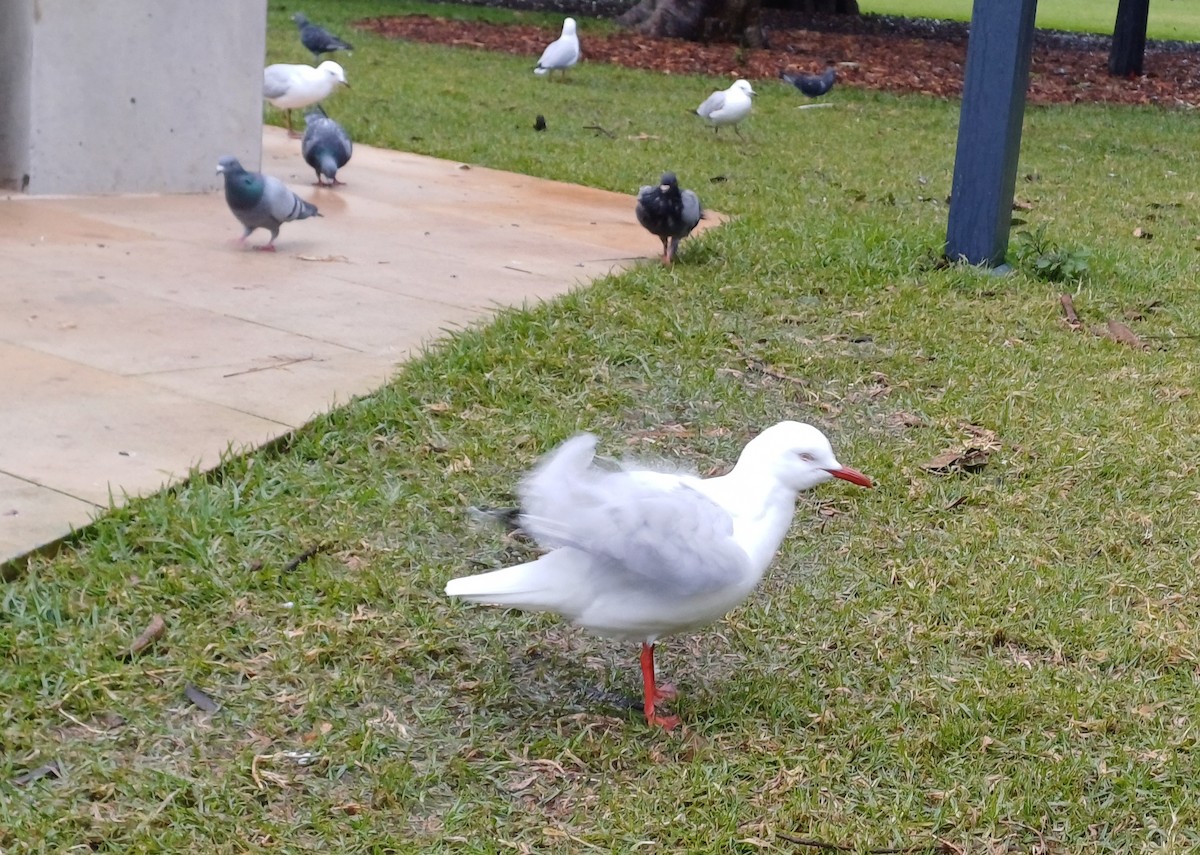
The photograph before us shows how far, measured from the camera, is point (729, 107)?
39.1 feet

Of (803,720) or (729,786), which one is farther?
(803,720)

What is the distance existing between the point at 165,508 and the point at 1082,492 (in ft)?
9.64

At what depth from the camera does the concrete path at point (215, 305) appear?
4191mm

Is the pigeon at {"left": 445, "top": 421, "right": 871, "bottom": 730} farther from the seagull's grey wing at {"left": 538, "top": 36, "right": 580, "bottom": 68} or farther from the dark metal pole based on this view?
the seagull's grey wing at {"left": 538, "top": 36, "right": 580, "bottom": 68}

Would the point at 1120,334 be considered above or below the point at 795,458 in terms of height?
below

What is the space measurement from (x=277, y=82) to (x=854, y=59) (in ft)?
38.3

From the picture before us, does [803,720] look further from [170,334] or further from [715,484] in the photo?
[170,334]

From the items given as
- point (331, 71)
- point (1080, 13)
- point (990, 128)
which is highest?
point (1080, 13)

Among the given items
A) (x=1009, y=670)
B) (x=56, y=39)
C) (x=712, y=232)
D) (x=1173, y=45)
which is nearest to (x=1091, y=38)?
(x=1173, y=45)

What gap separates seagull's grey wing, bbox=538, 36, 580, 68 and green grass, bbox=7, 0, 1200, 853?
9471 millimetres

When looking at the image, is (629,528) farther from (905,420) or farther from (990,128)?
(990,128)

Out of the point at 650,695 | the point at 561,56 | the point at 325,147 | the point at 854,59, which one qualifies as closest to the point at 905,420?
the point at 650,695

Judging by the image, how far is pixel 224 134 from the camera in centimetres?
799

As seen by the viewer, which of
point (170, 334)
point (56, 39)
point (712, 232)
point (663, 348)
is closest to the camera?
point (170, 334)
